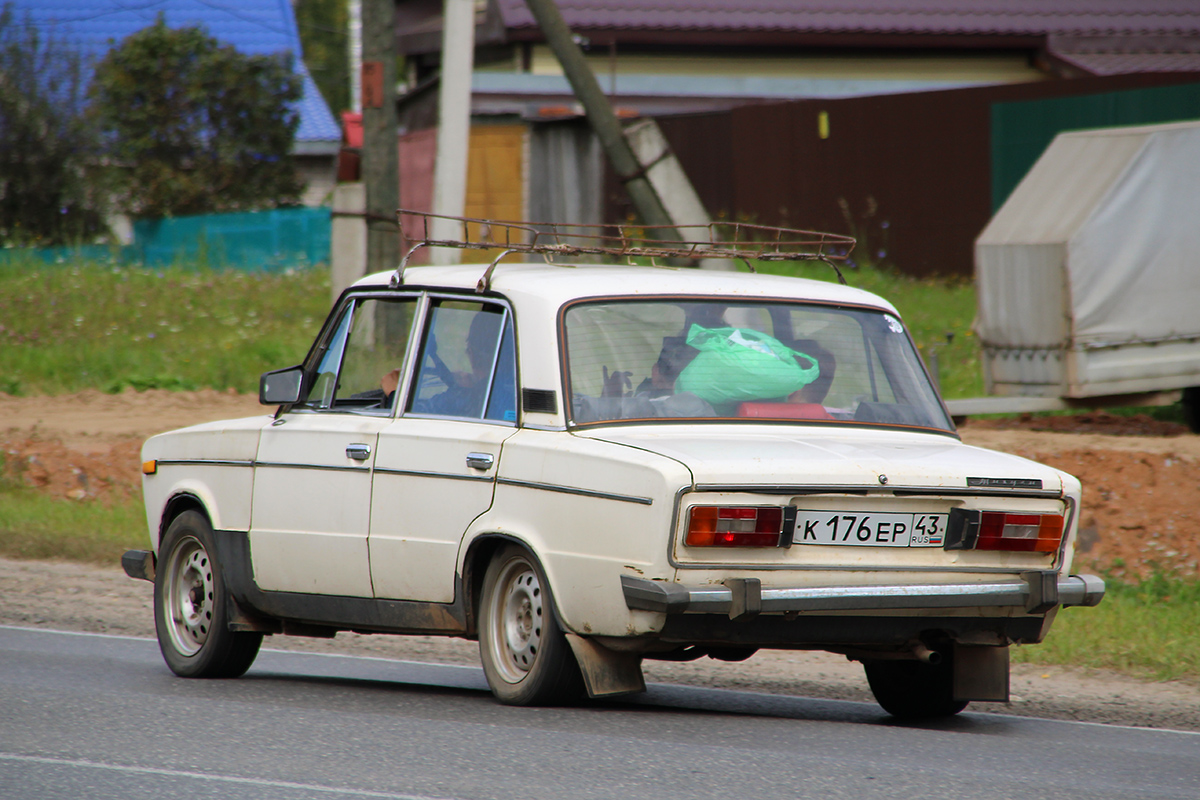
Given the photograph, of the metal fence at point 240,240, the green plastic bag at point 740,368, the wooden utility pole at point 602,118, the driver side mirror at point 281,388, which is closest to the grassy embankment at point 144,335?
the metal fence at point 240,240

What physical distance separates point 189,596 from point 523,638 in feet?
7.35

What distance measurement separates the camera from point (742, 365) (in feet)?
21.0

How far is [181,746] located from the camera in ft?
18.8

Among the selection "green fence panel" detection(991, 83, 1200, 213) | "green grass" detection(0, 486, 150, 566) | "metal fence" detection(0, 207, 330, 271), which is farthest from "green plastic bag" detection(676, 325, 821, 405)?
"metal fence" detection(0, 207, 330, 271)

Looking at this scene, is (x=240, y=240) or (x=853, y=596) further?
(x=240, y=240)

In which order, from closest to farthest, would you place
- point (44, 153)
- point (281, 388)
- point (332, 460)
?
point (332, 460)
point (281, 388)
point (44, 153)

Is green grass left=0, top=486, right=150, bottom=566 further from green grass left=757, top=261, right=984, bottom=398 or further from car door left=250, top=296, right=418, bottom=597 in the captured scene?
green grass left=757, top=261, right=984, bottom=398

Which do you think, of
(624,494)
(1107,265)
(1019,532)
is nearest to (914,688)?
(1019,532)

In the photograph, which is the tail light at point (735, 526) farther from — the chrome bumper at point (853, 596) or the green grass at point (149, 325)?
the green grass at point (149, 325)

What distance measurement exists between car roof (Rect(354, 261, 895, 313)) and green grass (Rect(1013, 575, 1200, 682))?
7.34 feet

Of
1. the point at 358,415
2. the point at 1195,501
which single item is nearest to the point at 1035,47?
the point at 1195,501

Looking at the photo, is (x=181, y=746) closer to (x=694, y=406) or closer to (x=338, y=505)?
(x=338, y=505)

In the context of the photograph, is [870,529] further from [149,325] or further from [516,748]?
[149,325]

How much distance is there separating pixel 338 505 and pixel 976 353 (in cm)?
1391
